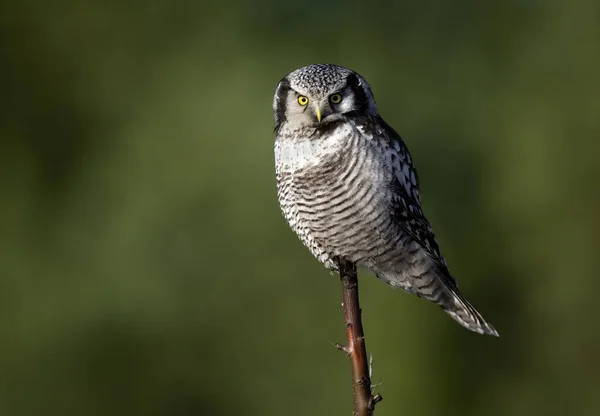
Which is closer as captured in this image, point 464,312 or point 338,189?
point 338,189

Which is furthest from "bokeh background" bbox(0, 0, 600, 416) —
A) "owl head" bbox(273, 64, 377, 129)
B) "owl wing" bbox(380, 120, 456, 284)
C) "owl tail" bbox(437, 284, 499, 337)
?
"owl head" bbox(273, 64, 377, 129)

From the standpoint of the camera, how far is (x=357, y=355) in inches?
119

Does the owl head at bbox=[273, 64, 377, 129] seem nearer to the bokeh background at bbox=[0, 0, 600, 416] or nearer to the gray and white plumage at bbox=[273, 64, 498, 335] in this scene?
the gray and white plumage at bbox=[273, 64, 498, 335]

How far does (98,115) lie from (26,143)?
1.54m

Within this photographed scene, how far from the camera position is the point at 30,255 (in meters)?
14.8

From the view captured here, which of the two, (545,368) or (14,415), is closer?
(545,368)

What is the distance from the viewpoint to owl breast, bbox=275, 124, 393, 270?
401 cm

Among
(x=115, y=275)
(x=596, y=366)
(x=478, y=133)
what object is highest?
(x=478, y=133)

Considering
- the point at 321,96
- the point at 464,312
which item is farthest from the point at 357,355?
the point at 464,312

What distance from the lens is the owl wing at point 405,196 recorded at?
418cm

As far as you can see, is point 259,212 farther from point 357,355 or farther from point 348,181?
point 357,355

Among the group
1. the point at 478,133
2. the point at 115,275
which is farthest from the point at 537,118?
the point at 115,275

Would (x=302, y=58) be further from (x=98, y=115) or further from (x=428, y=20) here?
(x=98, y=115)

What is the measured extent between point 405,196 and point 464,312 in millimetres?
633
